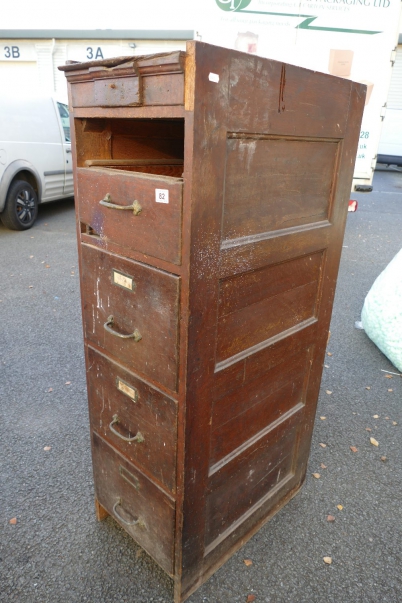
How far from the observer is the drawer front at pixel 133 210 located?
1158mm

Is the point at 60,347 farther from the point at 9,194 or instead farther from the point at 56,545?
the point at 9,194

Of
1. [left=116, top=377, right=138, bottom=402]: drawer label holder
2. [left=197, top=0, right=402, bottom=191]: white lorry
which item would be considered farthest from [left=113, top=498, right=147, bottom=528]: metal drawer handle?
[left=197, top=0, right=402, bottom=191]: white lorry

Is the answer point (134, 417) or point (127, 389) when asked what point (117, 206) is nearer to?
point (127, 389)

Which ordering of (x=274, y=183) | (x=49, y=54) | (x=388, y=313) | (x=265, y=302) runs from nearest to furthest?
(x=274, y=183) → (x=265, y=302) → (x=388, y=313) → (x=49, y=54)

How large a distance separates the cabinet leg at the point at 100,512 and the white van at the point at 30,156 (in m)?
4.97

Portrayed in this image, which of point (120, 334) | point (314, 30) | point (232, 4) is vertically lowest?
point (120, 334)

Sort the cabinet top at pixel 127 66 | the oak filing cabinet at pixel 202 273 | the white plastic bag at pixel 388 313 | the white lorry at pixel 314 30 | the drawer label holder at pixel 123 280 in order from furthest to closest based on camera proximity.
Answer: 1. the white lorry at pixel 314 30
2. the white plastic bag at pixel 388 313
3. the drawer label holder at pixel 123 280
4. the oak filing cabinet at pixel 202 273
5. the cabinet top at pixel 127 66

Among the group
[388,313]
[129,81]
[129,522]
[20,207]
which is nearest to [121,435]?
[129,522]

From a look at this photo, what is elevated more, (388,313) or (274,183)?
(274,183)

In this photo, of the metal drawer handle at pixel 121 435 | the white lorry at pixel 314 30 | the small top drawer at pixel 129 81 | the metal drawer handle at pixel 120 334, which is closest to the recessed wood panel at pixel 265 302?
the metal drawer handle at pixel 120 334

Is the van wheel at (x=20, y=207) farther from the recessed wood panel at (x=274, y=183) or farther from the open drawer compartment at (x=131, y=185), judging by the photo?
the recessed wood panel at (x=274, y=183)

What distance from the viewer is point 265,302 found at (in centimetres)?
150

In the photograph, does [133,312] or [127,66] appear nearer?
[127,66]

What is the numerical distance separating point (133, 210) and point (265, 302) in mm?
553
